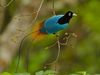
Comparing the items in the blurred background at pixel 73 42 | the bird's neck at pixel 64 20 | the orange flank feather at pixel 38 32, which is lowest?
the orange flank feather at pixel 38 32

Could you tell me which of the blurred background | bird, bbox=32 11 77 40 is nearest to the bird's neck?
bird, bbox=32 11 77 40

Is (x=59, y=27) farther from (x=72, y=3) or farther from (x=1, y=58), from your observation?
(x=72, y=3)

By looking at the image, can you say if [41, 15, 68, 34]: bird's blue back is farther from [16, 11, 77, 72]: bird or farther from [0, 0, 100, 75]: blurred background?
[0, 0, 100, 75]: blurred background

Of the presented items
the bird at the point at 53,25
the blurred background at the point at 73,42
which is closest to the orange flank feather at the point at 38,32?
the bird at the point at 53,25

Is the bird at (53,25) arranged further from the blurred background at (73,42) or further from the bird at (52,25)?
the blurred background at (73,42)

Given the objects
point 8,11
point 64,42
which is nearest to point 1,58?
point 8,11

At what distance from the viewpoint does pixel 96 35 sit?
471cm

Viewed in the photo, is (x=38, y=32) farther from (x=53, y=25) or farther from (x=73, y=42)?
(x=73, y=42)

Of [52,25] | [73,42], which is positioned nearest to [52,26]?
[52,25]

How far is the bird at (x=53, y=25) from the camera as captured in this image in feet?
6.14

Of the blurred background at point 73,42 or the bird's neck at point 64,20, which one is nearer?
the bird's neck at point 64,20

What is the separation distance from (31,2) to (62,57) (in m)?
0.86

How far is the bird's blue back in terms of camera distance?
1.88 m

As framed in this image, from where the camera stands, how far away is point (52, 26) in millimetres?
1894
